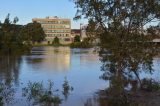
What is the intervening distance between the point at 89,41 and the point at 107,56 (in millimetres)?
1091

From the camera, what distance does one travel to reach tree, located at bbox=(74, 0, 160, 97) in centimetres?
1877

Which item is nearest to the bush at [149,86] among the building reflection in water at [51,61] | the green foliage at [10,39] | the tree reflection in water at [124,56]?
the tree reflection in water at [124,56]

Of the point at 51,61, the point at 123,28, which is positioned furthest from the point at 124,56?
the point at 51,61

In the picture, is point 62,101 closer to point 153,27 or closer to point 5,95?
point 5,95

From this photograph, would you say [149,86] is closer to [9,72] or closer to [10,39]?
[9,72]

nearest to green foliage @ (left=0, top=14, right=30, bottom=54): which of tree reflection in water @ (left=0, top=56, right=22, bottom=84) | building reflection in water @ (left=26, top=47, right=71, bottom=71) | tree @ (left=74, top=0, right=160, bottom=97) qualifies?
building reflection in water @ (left=26, top=47, right=71, bottom=71)

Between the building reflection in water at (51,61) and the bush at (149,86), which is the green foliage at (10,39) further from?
the bush at (149,86)

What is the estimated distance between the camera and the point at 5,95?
16.3m

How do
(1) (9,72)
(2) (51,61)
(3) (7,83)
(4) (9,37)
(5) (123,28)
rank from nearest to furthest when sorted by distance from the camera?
(5) (123,28) → (3) (7,83) → (1) (9,72) → (2) (51,61) → (4) (9,37)

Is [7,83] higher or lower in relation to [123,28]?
lower

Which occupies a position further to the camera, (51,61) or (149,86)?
(51,61)

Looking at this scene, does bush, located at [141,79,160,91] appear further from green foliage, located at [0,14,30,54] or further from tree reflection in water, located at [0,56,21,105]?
green foliage, located at [0,14,30,54]

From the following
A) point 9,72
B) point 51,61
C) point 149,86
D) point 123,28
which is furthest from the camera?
point 51,61

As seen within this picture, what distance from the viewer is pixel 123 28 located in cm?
1898
